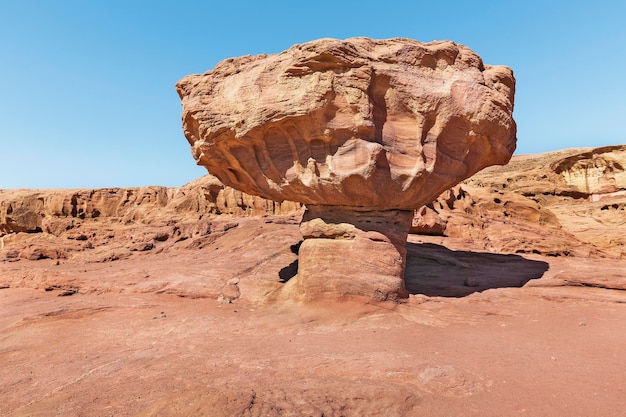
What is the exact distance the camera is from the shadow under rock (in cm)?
902

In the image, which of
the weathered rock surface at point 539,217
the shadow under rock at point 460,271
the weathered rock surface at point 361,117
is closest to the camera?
the weathered rock surface at point 361,117

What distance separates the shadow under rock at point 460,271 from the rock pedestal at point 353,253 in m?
1.40

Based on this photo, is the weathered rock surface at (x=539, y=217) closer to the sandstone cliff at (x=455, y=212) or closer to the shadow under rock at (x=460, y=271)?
the sandstone cliff at (x=455, y=212)

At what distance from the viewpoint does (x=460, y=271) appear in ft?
34.6

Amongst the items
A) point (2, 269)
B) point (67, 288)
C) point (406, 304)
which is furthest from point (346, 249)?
point (2, 269)

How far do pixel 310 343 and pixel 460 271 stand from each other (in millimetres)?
6298

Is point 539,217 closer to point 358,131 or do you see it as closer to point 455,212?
point 455,212

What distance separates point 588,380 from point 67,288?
12.0 meters

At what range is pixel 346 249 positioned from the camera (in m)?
7.87

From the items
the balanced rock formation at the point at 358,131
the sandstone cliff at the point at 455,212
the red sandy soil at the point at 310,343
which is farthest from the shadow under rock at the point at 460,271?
the sandstone cliff at the point at 455,212

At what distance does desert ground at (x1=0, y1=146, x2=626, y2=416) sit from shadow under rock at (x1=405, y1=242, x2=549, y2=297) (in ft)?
0.23

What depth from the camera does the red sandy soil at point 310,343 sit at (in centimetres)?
387

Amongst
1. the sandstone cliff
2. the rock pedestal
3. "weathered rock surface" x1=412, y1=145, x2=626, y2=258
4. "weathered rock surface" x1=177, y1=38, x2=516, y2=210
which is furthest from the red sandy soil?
the sandstone cliff

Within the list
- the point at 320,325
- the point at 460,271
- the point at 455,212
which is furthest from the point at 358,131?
the point at 455,212
